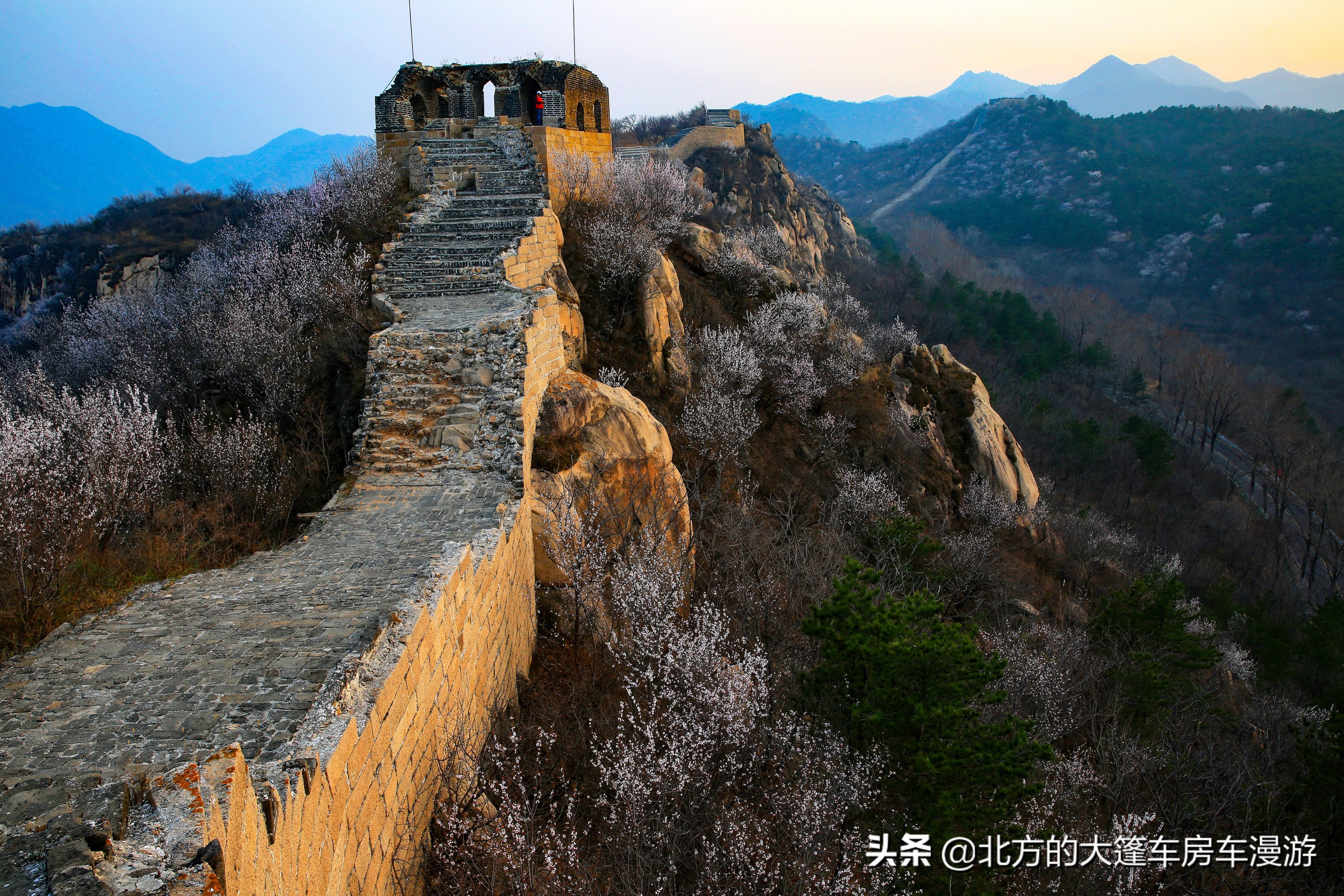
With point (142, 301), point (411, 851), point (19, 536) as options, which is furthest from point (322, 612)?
point (142, 301)

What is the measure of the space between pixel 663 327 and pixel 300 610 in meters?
12.3

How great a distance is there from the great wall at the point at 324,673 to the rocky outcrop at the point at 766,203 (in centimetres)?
2420

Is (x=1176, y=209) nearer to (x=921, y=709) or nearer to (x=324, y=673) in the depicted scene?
(x=921, y=709)

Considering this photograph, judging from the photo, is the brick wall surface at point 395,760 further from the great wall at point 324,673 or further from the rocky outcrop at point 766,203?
the rocky outcrop at point 766,203

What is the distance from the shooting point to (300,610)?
15.9 feet

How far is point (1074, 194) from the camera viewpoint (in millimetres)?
72688

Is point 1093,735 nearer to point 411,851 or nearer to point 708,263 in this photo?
point 411,851

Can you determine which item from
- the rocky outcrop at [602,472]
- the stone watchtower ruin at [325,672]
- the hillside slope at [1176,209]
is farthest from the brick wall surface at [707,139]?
the stone watchtower ruin at [325,672]

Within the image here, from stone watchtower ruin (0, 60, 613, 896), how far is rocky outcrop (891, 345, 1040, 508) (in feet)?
45.8

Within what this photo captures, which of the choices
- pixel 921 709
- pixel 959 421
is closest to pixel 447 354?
pixel 921 709

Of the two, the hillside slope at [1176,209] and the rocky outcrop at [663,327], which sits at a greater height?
the hillside slope at [1176,209]

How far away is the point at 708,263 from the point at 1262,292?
54227 millimetres

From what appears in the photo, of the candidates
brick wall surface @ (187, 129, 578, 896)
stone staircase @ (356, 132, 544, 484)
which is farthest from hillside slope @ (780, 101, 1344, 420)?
brick wall surface @ (187, 129, 578, 896)

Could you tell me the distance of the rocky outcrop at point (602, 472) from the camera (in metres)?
8.58
